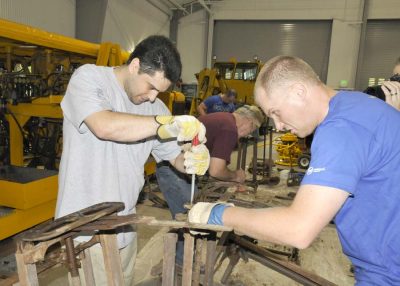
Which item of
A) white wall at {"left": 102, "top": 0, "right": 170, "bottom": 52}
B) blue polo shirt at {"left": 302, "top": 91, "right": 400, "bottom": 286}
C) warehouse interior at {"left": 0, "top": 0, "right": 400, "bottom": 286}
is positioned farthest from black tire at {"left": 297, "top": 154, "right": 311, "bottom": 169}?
white wall at {"left": 102, "top": 0, "right": 170, "bottom": 52}

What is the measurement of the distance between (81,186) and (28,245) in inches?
21.7

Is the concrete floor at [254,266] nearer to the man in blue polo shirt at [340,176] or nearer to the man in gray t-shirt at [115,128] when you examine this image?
the man in gray t-shirt at [115,128]

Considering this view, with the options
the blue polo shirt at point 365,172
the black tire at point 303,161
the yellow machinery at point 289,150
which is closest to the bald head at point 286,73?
the blue polo shirt at point 365,172

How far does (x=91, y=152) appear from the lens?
1.58 m

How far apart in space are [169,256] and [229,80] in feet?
30.0

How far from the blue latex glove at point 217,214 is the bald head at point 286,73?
470mm

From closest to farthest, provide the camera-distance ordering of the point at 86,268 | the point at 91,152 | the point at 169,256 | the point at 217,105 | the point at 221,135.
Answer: the point at 86,268 < the point at 169,256 < the point at 91,152 < the point at 221,135 < the point at 217,105

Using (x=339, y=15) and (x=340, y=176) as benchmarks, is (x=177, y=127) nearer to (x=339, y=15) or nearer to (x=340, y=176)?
(x=340, y=176)

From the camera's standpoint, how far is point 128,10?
37.8ft

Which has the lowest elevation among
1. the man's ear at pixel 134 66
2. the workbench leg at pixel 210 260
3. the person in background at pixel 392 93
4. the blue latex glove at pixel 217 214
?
the workbench leg at pixel 210 260

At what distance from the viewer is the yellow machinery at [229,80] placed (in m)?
9.38

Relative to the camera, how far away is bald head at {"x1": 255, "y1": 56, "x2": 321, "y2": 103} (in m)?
1.11

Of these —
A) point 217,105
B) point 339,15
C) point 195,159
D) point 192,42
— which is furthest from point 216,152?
point 192,42

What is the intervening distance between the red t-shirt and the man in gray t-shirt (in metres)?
1.09
